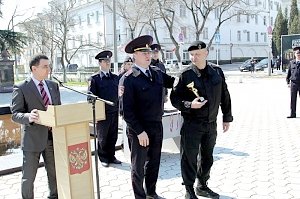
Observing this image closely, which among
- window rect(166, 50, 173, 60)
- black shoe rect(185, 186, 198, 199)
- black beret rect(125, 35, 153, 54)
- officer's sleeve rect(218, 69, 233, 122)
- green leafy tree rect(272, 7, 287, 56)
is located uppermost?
green leafy tree rect(272, 7, 287, 56)

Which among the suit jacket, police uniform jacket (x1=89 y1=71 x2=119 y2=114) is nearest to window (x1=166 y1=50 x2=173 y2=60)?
police uniform jacket (x1=89 y1=71 x2=119 y2=114)

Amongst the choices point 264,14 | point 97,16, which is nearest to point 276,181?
point 97,16

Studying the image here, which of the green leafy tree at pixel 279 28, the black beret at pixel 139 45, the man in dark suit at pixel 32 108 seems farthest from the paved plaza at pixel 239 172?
the green leafy tree at pixel 279 28

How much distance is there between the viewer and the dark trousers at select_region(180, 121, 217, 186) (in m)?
4.08

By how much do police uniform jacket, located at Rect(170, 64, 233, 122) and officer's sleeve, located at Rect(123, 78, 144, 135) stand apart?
505 millimetres

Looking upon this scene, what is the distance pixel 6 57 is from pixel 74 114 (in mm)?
20975

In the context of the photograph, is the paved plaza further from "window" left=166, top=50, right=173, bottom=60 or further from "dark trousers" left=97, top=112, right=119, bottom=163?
"window" left=166, top=50, right=173, bottom=60

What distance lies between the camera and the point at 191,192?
415cm

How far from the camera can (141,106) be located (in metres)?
3.94

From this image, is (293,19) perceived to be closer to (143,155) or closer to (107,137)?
(107,137)

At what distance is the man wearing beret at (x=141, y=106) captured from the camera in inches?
153

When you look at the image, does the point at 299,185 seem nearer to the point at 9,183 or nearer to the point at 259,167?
the point at 259,167

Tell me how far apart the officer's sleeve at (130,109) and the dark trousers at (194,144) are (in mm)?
585

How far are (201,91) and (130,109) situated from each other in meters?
0.78
